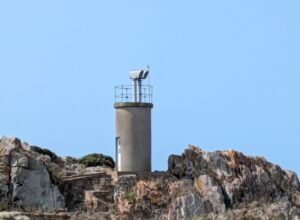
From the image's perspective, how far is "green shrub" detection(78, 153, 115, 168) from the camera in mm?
42700

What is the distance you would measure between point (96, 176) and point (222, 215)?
5.69 metres

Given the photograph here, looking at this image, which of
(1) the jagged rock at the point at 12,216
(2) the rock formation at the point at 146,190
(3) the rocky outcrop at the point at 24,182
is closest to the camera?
(1) the jagged rock at the point at 12,216

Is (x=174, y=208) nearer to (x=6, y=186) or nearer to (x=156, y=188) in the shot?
(x=156, y=188)

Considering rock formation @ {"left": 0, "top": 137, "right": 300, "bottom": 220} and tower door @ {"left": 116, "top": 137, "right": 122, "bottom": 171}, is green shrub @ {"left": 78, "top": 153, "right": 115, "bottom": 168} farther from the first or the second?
tower door @ {"left": 116, "top": 137, "right": 122, "bottom": 171}

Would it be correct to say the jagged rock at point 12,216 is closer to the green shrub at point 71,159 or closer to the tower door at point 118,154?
the tower door at point 118,154

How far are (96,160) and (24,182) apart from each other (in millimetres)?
8322

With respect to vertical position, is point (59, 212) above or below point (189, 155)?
below

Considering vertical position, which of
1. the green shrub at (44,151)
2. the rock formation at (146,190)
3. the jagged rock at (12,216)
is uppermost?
the green shrub at (44,151)

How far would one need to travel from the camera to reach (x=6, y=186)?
35.0 metres

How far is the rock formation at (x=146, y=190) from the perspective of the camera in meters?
35.3

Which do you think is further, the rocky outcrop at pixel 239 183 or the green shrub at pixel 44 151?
the green shrub at pixel 44 151

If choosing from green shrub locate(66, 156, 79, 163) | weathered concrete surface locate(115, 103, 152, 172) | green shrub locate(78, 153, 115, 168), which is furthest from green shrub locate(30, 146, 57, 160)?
weathered concrete surface locate(115, 103, 152, 172)

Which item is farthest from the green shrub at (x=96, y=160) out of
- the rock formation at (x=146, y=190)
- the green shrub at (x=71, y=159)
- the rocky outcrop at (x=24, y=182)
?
the rocky outcrop at (x=24, y=182)

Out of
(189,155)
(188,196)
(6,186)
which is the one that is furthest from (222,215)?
(6,186)
